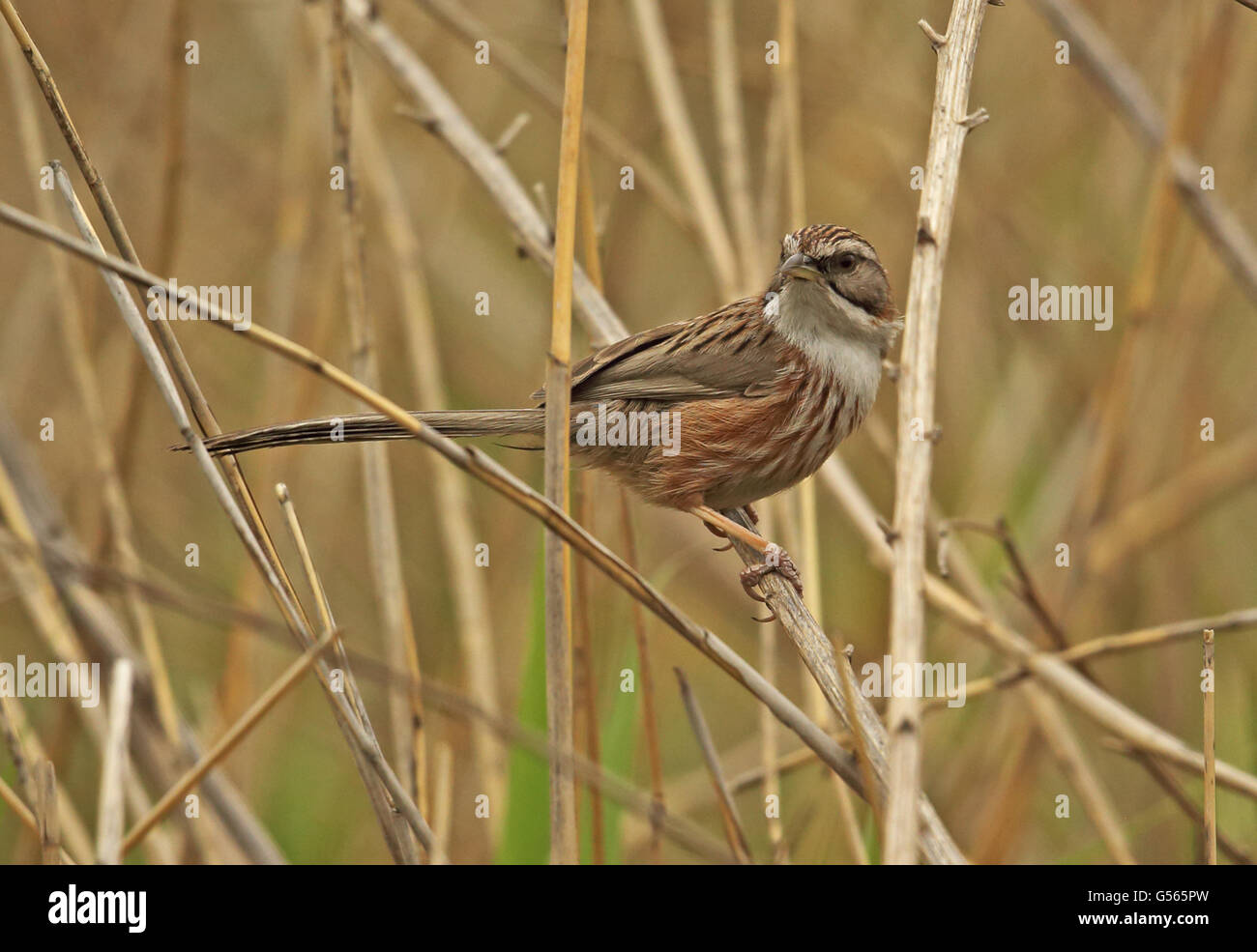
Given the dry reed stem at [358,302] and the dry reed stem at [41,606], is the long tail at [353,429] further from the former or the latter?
the dry reed stem at [41,606]

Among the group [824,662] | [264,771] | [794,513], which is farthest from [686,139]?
[264,771]

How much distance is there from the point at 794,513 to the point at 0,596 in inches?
97.9

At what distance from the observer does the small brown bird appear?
347 cm

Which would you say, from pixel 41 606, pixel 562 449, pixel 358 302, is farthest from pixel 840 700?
pixel 41 606

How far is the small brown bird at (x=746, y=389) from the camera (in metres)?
3.47

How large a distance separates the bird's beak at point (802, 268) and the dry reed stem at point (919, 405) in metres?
1.00

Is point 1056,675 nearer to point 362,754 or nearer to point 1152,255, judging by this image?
point 1152,255

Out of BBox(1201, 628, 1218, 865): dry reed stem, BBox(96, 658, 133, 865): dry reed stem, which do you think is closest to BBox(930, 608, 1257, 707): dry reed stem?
BBox(1201, 628, 1218, 865): dry reed stem
